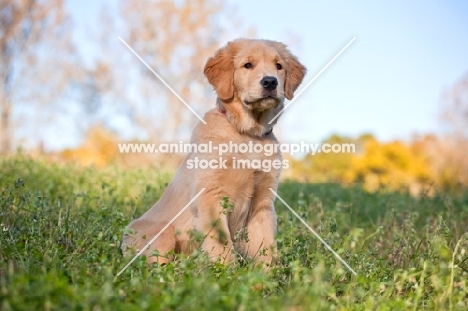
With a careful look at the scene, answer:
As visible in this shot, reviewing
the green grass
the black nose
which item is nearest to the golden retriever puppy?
the black nose

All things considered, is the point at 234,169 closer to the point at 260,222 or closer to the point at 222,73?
the point at 260,222

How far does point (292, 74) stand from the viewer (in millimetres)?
4543

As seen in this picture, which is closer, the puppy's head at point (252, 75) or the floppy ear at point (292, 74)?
the puppy's head at point (252, 75)

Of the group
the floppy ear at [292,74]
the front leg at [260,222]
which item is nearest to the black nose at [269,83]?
the floppy ear at [292,74]

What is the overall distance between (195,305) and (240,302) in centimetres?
26

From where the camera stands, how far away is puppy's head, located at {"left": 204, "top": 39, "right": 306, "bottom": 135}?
4.07 m

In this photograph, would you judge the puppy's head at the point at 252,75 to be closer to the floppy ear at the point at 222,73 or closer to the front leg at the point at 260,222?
the floppy ear at the point at 222,73

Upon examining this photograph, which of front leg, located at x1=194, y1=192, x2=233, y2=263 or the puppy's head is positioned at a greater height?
the puppy's head

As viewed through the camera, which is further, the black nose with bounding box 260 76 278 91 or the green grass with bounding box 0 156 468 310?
the black nose with bounding box 260 76 278 91

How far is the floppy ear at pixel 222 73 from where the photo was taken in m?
4.23

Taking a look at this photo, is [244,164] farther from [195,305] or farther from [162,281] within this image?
[195,305]

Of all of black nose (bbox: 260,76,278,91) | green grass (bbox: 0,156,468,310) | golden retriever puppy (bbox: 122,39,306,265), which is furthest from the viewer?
black nose (bbox: 260,76,278,91)

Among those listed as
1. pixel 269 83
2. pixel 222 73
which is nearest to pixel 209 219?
pixel 269 83

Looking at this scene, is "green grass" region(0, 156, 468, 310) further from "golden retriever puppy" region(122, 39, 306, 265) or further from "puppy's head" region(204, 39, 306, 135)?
"puppy's head" region(204, 39, 306, 135)
